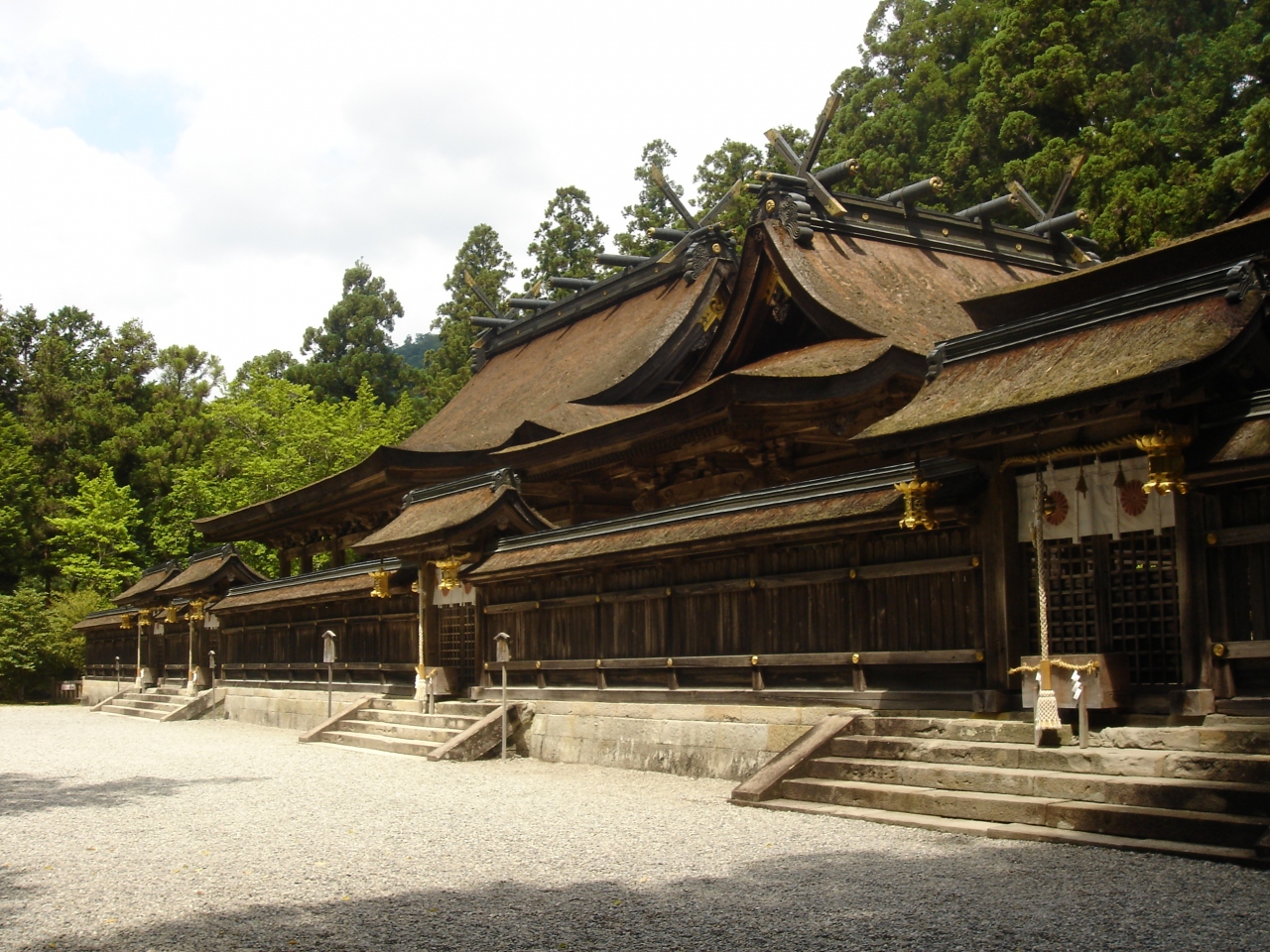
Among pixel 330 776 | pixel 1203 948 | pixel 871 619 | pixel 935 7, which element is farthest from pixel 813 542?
pixel 935 7

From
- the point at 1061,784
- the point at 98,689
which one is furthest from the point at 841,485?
the point at 98,689

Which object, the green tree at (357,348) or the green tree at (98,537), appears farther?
the green tree at (357,348)

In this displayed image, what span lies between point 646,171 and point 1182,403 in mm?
46456

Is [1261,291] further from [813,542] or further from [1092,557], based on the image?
[813,542]

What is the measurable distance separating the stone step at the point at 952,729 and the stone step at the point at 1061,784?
39 cm

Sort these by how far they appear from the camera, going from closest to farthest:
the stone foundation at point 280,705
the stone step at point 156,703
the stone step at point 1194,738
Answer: the stone step at point 1194,738
the stone foundation at point 280,705
the stone step at point 156,703

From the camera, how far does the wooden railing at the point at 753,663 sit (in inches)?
429

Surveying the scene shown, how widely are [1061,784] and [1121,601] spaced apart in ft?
5.67

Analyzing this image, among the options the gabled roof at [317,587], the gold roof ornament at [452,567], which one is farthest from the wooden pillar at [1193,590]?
the gabled roof at [317,587]

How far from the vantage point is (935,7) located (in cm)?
4500

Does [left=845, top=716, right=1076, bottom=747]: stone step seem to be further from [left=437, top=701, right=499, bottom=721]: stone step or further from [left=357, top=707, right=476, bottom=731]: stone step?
[left=357, top=707, right=476, bottom=731]: stone step

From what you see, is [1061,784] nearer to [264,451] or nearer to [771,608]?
[771,608]

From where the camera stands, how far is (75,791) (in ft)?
42.9

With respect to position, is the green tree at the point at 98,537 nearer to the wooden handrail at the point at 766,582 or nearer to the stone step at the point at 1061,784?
the wooden handrail at the point at 766,582
